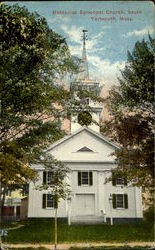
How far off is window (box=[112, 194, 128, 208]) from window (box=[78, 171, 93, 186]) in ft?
2.41

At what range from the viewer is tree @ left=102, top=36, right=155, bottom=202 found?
9.46m

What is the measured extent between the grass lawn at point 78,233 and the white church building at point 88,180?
0.70 feet

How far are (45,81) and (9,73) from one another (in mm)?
885

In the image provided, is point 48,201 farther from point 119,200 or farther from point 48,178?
point 119,200

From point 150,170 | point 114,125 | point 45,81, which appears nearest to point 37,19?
point 45,81

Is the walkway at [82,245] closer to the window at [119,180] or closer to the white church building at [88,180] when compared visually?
the white church building at [88,180]

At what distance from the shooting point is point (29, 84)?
372 inches

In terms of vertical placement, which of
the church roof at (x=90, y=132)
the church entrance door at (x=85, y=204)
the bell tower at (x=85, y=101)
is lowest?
the church entrance door at (x=85, y=204)

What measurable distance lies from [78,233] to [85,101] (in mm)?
3119

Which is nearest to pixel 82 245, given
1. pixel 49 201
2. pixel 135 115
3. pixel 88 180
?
pixel 49 201

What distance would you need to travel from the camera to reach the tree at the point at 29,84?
30.2 feet

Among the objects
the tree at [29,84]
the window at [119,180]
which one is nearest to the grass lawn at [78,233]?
the window at [119,180]

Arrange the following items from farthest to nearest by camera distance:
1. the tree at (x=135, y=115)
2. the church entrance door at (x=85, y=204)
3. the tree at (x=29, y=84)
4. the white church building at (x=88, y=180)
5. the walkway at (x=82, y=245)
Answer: the church entrance door at (x=85, y=204) < the white church building at (x=88, y=180) < the tree at (x=135, y=115) < the tree at (x=29, y=84) < the walkway at (x=82, y=245)

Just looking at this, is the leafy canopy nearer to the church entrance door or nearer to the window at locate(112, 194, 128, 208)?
the church entrance door
